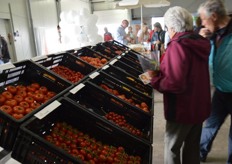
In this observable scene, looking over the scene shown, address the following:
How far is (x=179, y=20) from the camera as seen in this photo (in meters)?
1.59

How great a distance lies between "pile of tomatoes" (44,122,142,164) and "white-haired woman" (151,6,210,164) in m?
0.38

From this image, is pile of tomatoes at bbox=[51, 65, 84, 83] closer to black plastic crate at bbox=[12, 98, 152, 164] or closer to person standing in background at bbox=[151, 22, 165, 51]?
black plastic crate at bbox=[12, 98, 152, 164]

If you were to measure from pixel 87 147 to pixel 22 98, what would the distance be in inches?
23.4

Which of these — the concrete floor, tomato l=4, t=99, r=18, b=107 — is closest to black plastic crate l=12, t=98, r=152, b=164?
tomato l=4, t=99, r=18, b=107

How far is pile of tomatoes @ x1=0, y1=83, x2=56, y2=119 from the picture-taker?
1503 mm

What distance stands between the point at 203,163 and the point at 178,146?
0.86m

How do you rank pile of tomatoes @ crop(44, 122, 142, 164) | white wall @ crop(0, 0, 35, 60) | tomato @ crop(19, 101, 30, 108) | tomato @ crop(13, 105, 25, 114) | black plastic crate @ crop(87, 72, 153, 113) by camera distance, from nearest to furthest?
tomato @ crop(13, 105, 25, 114) → tomato @ crop(19, 101, 30, 108) → pile of tomatoes @ crop(44, 122, 142, 164) → black plastic crate @ crop(87, 72, 153, 113) → white wall @ crop(0, 0, 35, 60)

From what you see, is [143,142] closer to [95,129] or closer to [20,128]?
[95,129]

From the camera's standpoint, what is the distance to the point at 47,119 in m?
1.78

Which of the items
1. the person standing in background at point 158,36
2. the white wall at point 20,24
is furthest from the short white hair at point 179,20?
the white wall at point 20,24

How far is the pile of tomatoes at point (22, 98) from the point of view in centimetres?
150

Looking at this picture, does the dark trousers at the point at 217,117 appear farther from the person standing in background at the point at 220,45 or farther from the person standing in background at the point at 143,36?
the person standing in background at the point at 143,36

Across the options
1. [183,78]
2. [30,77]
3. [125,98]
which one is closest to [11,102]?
[30,77]

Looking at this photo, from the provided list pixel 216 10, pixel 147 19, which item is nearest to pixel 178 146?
pixel 216 10
